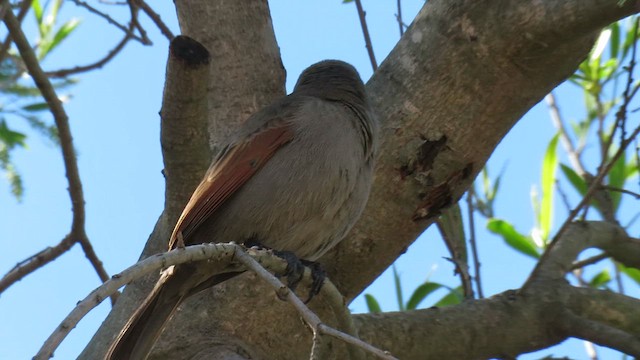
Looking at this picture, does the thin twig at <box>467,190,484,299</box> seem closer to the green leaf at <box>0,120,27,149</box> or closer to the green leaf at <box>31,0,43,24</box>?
the green leaf at <box>0,120,27,149</box>

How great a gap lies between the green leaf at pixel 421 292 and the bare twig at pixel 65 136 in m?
1.74

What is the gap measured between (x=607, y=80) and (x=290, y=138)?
9.53ft

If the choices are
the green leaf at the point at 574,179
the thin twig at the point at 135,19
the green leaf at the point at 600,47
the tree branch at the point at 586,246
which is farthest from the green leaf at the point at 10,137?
the green leaf at the point at 600,47

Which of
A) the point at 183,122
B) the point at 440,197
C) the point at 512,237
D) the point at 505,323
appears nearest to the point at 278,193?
the point at 183,122

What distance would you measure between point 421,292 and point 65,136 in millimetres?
2159

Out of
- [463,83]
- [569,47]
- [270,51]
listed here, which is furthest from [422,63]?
[270,51]

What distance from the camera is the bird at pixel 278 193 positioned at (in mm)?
4059

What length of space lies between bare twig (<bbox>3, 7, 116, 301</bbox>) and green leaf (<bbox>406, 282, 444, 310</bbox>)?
1.74 metres

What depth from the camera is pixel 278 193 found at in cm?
417

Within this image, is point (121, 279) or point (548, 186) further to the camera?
point (548, 186)

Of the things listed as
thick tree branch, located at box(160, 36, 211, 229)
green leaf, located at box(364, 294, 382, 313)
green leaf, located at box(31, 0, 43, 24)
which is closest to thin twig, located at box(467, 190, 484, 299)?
green leaf, located at box(364, 294, 382, 313)

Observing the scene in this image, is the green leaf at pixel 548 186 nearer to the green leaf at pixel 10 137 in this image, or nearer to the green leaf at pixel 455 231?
the green leaf at pixel 455 231

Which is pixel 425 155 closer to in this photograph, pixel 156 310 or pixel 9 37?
pixel 156 310

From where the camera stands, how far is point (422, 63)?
14.5 feet
